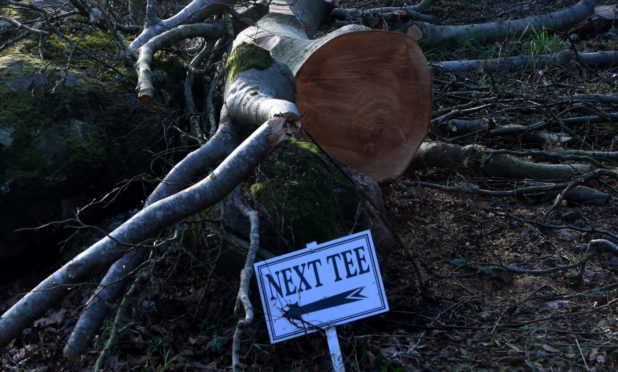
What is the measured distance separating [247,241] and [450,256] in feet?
4.14

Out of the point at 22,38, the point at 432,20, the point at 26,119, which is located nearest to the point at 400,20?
the point at 432,20

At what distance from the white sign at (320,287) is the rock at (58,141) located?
5.57ft

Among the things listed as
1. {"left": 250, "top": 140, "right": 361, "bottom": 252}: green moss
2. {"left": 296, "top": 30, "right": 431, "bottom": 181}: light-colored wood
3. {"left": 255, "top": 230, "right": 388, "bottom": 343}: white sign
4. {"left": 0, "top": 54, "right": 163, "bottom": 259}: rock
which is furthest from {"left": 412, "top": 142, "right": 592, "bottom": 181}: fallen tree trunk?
{"left": 255, "top": 230, "right": 388, "bottom": 343}: white sign

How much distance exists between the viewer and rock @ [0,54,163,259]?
158 inches

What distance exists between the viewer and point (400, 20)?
7703 mm

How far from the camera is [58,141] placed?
4.12m

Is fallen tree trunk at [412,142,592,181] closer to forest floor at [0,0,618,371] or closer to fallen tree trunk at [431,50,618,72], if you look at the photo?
forest floor at [0,0,618,371]

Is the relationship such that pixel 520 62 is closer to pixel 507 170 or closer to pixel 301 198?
pixel 507 170

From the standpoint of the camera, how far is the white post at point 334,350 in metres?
2.89

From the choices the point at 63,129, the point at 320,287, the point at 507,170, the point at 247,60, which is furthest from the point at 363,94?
the point at 63,129

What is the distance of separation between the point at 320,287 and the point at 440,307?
2.69 ft

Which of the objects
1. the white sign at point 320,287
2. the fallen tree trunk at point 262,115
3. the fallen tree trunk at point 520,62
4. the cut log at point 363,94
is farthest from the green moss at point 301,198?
the fallen tree trunk at point 520,62

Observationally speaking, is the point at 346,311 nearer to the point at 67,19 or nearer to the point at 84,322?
the point at 84,322

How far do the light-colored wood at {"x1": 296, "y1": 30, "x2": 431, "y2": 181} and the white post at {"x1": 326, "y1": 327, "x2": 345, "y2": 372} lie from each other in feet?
5.33
